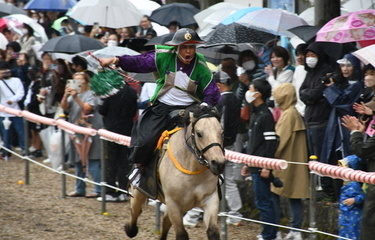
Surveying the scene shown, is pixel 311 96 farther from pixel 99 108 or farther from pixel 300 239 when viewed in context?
pixel 99 108

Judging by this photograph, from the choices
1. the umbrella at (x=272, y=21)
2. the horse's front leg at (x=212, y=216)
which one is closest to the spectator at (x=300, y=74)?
the umbrella at (x=272, y=21)

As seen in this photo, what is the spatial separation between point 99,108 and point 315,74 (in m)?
3.49

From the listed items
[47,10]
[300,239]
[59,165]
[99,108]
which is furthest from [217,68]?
[47,10]

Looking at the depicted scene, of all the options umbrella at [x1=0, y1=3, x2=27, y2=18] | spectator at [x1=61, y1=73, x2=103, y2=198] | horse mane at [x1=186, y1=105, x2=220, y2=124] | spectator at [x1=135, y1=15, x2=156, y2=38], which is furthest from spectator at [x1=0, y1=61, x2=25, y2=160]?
horse mane at [x1=186, y1=105, x2=220, y2=124]

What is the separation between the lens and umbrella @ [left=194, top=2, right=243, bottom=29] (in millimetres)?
14656

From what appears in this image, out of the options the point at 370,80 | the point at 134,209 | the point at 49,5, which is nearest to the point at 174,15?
the point at 49,5

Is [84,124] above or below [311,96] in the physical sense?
below

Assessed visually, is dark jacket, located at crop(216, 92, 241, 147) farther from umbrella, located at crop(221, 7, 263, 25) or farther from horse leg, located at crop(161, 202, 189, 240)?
umbrella, located at crop(221, 7, 263, 25)

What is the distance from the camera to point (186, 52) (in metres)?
8.53

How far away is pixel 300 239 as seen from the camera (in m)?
9.65

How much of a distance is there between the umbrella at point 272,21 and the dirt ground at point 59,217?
135 inches

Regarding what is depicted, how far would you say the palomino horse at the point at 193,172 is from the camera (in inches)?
309

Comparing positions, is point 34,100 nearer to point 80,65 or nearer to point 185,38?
point 80,65

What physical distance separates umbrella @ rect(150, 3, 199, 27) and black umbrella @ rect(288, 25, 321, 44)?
14.9ft
